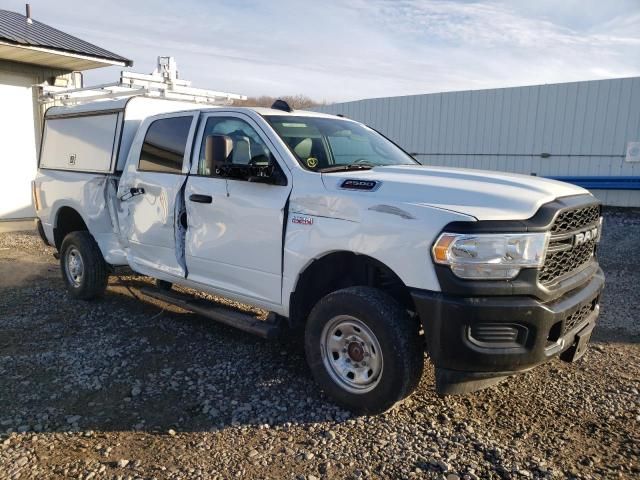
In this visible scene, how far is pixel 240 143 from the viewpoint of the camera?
4.29m

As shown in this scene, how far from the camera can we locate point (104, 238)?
588 cm

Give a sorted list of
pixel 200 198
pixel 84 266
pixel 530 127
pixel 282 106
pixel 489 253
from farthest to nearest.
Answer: pixel 530 127 → pixel 84 266 → pixel 282 106 → pixel 200 198 → pixel 489 253

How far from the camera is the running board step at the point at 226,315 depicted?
4.11 metres

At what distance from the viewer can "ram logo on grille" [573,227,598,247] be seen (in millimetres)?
3395

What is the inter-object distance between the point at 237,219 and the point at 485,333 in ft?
6.79

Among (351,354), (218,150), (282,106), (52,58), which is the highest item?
(52,58)

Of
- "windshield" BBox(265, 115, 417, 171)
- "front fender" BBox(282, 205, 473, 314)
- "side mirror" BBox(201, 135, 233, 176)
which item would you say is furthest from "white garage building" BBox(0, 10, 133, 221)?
"front fender" BBox(282, 205, 473, 314)

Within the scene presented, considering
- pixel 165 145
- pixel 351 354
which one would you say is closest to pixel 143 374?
→ pixel 351 354

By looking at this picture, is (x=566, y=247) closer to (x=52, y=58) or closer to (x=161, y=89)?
(x=161, y=89)

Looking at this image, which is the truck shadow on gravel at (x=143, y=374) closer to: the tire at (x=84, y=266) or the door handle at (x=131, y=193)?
the tire at (x=84, y=266)

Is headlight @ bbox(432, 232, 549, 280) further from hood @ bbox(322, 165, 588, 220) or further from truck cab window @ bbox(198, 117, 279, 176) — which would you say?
truck cab window @ bbox(198, 117, 279, 176)

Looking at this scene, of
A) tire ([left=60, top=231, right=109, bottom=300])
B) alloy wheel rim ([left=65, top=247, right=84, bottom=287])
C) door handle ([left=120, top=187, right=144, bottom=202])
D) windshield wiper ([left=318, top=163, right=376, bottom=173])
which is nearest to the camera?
windshield wiper ([left=318, top=163, right=376, bottom=173])

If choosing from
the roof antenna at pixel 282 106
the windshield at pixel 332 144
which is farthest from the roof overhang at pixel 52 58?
the windshield at pixel 332 144

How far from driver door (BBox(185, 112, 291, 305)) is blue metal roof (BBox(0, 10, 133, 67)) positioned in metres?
8.07
